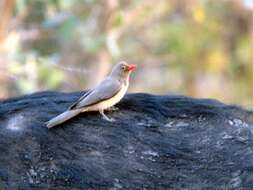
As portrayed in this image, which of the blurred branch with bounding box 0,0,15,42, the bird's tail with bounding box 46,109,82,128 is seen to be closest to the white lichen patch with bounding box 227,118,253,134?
the bird's tail with bounding box 46,109,82,128

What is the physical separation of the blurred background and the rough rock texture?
760 cm

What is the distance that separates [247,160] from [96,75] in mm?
9571

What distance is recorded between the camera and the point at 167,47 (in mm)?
18188

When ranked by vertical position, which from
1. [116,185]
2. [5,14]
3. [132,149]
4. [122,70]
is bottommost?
[116,185]

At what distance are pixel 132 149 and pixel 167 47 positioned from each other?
42.5ft

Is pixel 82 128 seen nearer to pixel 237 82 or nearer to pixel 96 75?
pixel 96 75

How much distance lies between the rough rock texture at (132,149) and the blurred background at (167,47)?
7.60 metres

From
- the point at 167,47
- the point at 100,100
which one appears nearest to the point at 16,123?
the point at 100,100

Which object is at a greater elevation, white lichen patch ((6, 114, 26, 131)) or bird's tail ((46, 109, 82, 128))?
bird's tail ((46, 109, 82, 128))

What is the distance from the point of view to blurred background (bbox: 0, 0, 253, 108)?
13.9 m

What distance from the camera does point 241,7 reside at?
1861 cm

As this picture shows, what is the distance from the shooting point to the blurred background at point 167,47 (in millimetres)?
13867

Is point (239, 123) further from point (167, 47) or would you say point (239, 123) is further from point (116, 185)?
point (167, 47)

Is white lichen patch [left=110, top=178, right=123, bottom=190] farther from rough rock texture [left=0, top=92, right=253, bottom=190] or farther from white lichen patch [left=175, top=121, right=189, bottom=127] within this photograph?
white lichen patch [left=175, top=121, right=189, bottom=127]
